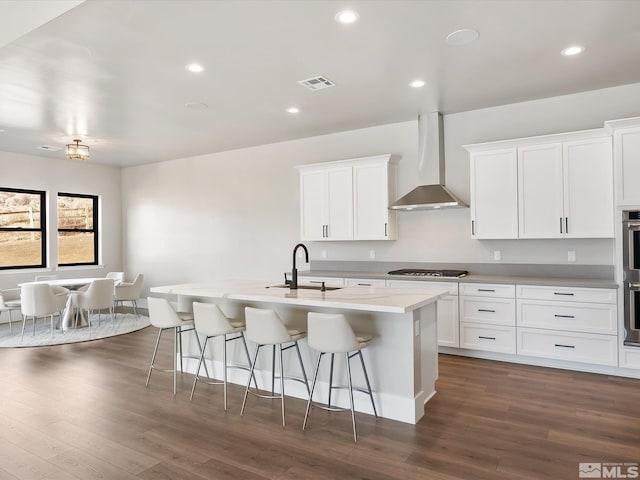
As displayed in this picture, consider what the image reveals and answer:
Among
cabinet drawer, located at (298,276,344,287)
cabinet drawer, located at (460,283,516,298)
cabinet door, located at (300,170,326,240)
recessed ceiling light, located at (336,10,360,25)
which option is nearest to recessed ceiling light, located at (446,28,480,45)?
recessed ceiling light, located at (336,10,360,25)

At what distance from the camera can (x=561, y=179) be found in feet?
14.3

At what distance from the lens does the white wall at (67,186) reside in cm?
720

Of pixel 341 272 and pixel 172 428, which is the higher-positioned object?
pixel 341 272

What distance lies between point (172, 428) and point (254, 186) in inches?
179

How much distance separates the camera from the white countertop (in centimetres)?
292

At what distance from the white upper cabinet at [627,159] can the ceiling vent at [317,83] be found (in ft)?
8.85

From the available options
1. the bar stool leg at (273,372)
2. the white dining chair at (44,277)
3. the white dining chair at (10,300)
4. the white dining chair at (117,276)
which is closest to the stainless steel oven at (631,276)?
the bar stool leg at (273,372)

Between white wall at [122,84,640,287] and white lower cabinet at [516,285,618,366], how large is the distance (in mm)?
657

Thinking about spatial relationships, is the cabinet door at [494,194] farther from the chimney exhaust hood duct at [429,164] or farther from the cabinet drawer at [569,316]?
the cabinet drawer at [569,316]

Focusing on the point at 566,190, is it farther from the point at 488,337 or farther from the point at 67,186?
the point at 67,186

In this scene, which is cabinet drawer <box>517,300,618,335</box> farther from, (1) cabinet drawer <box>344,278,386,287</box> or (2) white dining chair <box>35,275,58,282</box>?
(2) white dining chair <box>35,275,58,282</box>

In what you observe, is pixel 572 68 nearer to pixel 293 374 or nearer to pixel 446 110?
pixel 446 110

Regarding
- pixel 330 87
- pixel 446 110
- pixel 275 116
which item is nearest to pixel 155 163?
pixel 275 116

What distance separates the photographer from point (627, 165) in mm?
3912
